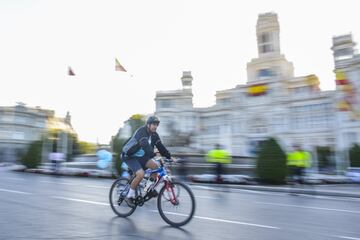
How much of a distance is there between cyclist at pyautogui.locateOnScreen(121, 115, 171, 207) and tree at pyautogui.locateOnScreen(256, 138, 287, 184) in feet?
45.1

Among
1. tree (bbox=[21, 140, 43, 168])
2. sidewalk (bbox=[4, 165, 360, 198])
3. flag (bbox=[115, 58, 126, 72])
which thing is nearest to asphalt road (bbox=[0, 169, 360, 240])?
sidewalk (bbox=[4, 165, 360, 198])

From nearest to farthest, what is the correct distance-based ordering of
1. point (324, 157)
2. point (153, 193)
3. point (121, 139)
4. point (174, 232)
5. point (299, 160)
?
point (174, 232) < point (153, 193) < point (299, 160) < point (121, 139) < point (324, 157)

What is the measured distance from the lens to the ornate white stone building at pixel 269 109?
57.8 metres

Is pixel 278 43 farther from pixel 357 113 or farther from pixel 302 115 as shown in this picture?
pixel 357 113

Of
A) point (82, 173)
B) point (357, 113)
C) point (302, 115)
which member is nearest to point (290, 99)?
point (302, 115)

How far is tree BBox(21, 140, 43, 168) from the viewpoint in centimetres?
3011

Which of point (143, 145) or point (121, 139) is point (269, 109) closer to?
point (121, 139)

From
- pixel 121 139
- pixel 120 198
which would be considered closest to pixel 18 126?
pixel 121 139

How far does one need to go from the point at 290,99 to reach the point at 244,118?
10282 millimetres

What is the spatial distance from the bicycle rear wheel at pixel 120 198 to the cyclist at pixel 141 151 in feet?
0.78

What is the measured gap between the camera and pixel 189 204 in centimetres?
596

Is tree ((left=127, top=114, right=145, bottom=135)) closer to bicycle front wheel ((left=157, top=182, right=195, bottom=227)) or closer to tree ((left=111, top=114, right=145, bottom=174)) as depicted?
tree ((left=111, top=114, right=145, bottom=174))

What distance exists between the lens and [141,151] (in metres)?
6.55

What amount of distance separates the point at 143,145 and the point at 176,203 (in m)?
1.13
